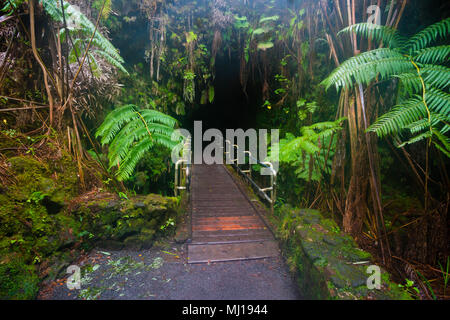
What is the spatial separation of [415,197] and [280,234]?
1.57 metres

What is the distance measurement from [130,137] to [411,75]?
2.84 m

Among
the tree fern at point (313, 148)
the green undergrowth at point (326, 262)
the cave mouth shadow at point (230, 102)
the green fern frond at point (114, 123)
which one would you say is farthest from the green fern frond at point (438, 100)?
the cave mouth shadow at point (230, 102)

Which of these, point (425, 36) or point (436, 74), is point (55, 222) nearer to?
point (436, 74)

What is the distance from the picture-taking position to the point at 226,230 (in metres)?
2.86

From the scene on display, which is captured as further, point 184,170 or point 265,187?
point 265,187

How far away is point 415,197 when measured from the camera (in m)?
2.26

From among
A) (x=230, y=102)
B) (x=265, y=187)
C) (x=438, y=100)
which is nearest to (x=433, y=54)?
(x=438, y=100)

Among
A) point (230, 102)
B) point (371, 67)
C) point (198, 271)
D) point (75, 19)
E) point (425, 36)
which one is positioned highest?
point (230, 102)

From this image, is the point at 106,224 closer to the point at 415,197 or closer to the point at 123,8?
the point at 415,197

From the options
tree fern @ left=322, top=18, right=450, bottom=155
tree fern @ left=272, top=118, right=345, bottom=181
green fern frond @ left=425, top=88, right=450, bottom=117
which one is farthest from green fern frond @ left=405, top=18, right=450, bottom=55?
tree fern @ left=272, top=118, right=345, bottom=181

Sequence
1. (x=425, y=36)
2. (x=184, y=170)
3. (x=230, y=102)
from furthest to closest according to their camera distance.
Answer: (x=230, y=102) → (x=184, y=170) → (x=425, y=36)

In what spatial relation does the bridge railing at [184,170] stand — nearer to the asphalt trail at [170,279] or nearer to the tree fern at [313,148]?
the asphalt trail at [170,279]

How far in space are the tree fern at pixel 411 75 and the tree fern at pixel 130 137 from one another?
6.51 feet

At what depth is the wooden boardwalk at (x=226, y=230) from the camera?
233 cm
